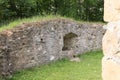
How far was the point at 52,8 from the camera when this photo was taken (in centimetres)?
1590

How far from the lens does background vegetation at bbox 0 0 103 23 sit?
13.2 m

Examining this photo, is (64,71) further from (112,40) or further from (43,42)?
(112,40)

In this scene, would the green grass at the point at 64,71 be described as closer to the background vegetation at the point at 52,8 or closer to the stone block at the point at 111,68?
the background vegetation at the point at 52,8

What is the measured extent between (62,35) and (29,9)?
349 cm

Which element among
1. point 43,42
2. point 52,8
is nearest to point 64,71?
point 43,42

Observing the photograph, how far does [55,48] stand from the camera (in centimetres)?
1045

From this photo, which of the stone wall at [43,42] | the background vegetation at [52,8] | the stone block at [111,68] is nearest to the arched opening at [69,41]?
the stone wall at [43,42]

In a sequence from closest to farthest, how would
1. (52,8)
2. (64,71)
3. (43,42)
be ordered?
(64,71) < (43,42) < (52,8)

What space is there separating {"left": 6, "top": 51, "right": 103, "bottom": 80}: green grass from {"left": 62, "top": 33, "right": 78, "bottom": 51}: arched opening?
0.87 m

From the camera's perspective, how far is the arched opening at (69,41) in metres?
11.4

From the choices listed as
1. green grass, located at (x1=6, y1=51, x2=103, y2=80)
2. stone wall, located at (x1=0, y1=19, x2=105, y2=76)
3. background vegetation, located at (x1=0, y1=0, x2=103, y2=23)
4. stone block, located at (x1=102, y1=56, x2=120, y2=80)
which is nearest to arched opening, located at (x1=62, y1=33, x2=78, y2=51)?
stone wall, located at (x1=0, y1=19, x2=105, y2=76)

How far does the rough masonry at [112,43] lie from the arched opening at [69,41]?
9653 millimetres

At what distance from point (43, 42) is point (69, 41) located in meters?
2.06

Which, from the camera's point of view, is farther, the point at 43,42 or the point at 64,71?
the point at 43,42
